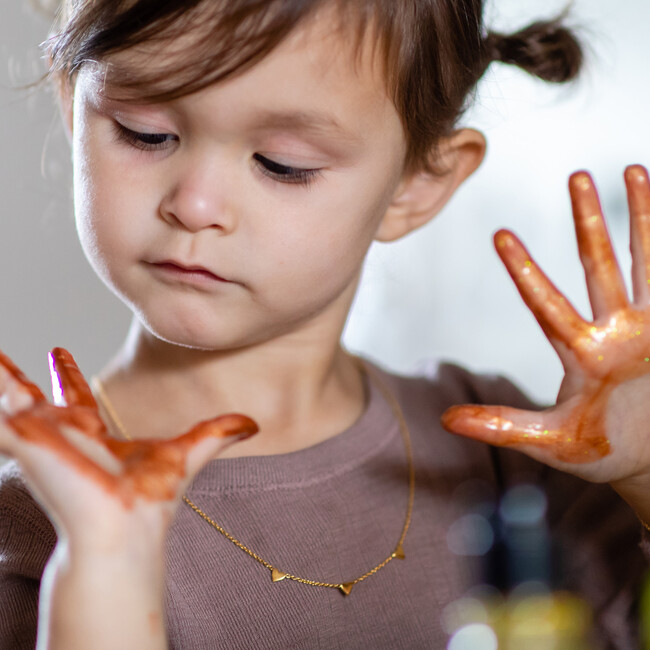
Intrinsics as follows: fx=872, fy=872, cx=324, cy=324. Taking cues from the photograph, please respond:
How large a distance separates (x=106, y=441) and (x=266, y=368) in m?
0.32

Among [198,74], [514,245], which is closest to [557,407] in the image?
[514,245]

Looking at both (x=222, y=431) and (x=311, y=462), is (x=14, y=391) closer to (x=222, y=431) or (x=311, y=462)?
(x=222, y=431)

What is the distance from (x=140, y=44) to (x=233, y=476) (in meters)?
0.39

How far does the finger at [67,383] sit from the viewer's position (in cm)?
59

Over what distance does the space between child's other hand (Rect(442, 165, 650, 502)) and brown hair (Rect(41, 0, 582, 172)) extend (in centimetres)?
19

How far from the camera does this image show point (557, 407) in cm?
68

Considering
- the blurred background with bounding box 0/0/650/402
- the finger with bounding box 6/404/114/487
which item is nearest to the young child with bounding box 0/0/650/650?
A: the finger with bounding box 6/404/114/487

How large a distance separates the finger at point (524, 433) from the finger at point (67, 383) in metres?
0.26

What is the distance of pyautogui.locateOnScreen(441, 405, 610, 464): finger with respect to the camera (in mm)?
642

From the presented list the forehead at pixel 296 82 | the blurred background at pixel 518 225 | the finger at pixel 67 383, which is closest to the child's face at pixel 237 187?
the forehead at pixel 296 82

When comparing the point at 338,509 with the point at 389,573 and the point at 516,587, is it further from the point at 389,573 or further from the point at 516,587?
the point at 516,587

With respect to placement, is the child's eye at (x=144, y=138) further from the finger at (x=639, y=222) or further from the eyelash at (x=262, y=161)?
the finger at (x=639, y=222)

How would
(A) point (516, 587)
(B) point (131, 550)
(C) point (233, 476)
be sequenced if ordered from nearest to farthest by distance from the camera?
1. (B) point (131, 550)
2. (C) point (233, 476)
3. (A) point (516, 587)

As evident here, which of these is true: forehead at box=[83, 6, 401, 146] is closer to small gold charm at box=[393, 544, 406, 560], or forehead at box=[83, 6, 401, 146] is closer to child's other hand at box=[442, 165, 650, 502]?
child's other hand at box=[442, 165, 650, 502]
